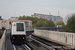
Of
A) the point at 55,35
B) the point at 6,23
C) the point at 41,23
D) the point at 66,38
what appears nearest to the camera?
the point at 66,38

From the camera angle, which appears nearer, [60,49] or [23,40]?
[60,49]

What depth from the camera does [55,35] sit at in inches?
1347

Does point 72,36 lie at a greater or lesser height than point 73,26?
greater

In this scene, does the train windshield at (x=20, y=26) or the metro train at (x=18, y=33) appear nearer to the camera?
the metro train at (x=18, y=33)

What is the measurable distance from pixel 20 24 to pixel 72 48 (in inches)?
436

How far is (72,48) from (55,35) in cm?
1168

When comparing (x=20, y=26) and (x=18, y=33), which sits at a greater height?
(x=20, y=26)

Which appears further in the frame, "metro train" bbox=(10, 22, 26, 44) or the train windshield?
the train windshield

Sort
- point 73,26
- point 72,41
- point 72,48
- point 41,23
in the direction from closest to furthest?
point 72,48, point 72,41, point 73,26, point 41,23

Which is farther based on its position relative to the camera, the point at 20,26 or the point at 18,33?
the point at 20,26

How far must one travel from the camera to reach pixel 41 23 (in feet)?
572

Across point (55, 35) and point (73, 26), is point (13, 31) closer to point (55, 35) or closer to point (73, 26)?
point (55, 35)

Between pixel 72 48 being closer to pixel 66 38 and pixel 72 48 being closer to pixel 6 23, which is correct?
pixel 66 38

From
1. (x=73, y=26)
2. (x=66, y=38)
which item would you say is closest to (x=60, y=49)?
(x=66, y=38)
